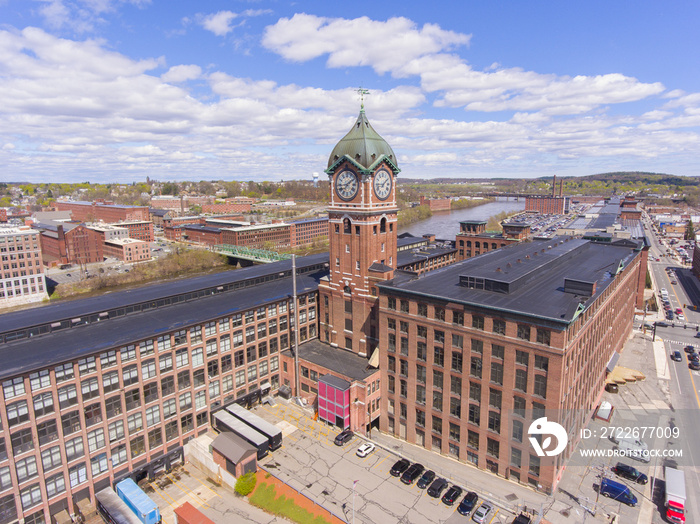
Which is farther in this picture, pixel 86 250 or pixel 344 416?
pixel 86 250

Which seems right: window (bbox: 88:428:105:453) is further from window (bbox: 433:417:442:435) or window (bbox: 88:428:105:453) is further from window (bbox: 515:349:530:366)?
window (bbox: 515:349:530:366)

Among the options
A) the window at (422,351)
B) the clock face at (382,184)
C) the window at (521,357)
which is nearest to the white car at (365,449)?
the window at (422,351)

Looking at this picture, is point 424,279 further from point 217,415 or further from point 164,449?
point 164,449

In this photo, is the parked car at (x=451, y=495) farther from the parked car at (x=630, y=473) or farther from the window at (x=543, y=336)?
the parked car at (x=630, y=473)

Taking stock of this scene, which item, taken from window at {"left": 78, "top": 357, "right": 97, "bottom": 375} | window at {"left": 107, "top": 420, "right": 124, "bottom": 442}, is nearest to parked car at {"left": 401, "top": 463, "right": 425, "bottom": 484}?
window at {"left": 107, "top": 420, "right": 124, "bottom": 442}

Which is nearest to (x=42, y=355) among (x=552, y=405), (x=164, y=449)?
(x=164, y=449)

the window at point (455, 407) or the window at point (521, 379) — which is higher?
the window at point (521, 379)

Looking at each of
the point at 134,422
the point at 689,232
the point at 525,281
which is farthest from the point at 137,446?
the point at 689,232
